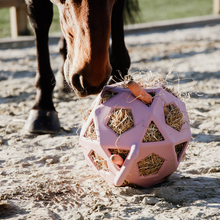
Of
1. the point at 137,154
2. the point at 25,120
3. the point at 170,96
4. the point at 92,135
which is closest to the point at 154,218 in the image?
the point at 137,154

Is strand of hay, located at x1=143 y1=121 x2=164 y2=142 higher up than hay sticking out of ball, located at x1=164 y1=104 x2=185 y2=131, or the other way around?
hay sticking out of ball, located at x1=164 y1=104 x2=185 y2=131

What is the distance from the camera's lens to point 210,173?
5.91 feet

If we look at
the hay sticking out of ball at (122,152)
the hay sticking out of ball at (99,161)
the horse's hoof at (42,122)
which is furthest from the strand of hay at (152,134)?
the horse's hoof at (42,122)

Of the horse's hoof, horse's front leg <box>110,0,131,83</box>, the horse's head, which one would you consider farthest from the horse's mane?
the horse's head

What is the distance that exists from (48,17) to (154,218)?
6.35ft

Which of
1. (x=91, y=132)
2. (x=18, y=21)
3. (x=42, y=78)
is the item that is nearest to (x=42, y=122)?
(x=42, y=78)

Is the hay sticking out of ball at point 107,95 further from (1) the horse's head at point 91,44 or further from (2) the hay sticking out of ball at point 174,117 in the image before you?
(2) the hay sticking out of ball at point 174,117

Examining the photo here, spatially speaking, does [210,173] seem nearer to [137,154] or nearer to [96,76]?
[137,154]

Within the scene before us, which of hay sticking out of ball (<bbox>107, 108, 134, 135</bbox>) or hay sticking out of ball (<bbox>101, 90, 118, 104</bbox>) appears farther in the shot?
hay sticking out of ball (<bbox>101, 90, 118, 104</bbox>)

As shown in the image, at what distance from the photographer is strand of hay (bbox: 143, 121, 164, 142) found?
1.51 meters

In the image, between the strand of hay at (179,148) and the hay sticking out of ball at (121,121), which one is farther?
the strand of hay at (179,148)

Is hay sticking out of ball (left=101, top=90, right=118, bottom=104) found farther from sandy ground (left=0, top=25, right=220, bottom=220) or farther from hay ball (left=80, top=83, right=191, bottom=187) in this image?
sandy ground (left=0, top=25, right=220, bottom=220)

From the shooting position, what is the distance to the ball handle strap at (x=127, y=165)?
1.44 meters

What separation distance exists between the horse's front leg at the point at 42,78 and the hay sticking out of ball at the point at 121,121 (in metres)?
1.13
